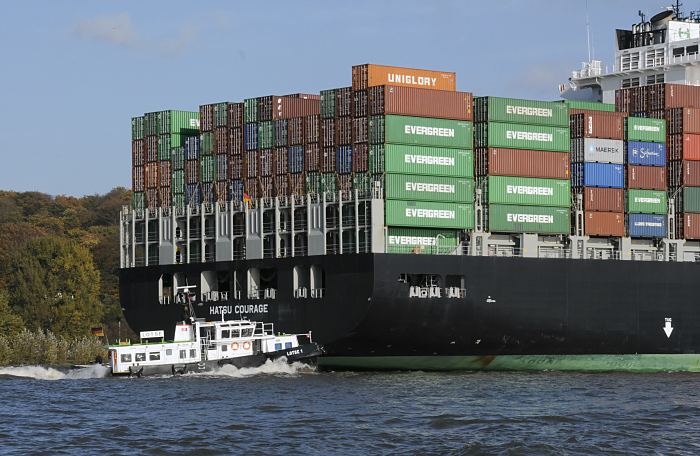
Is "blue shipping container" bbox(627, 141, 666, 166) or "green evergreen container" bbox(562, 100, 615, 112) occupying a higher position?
"green evergreen container" bbox(562, 100, 615, 112)

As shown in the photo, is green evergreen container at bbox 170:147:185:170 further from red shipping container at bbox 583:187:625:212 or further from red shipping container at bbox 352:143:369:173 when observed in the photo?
red shipping container at bbox 583:187:625:212

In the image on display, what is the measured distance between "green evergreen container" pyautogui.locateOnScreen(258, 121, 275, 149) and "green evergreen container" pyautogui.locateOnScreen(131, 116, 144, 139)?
10172mm

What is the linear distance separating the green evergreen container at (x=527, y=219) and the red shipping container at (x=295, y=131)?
1022 cm

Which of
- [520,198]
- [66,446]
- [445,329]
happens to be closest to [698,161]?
[520,198]

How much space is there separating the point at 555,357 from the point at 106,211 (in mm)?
87398

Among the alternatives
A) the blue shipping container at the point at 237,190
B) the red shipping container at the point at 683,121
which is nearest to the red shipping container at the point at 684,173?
the red shipping container at the point at 683,121

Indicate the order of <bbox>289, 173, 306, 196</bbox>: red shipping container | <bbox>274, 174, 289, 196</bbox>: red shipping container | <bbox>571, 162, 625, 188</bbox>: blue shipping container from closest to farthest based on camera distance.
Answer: <bbox>289, 173, 306, 196</bbox>: red shipping container
<bbox>274, 174, 289, 196</bbox>: red shipping container
<bbox>571, 162, 625, 188</bbox>: blue shipping container

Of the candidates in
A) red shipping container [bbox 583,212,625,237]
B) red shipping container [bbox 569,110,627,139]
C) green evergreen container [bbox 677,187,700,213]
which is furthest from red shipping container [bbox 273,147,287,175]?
green evergreen container [bbox 677,187,700,213]

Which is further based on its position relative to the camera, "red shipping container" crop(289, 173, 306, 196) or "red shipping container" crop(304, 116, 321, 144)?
"red shipping container" crop(289, 173, 306, 196)

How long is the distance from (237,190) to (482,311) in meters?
15.2

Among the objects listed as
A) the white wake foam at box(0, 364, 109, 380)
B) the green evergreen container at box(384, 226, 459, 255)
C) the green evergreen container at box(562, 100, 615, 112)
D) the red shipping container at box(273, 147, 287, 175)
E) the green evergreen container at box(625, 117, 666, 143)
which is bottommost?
the white wake foam at box(0, 364, 109, 380)

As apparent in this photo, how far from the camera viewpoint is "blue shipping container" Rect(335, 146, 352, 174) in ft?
227

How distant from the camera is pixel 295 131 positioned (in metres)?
72.1

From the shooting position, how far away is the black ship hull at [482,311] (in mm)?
66438
